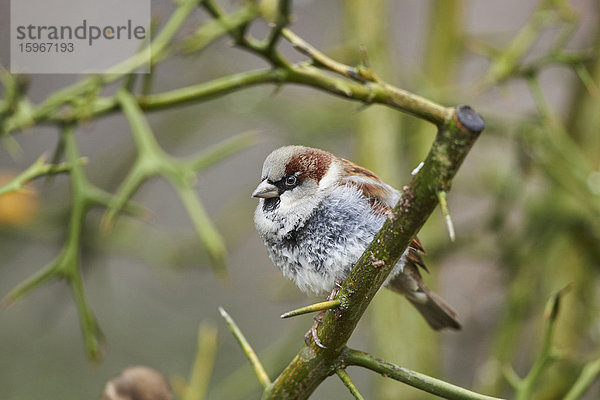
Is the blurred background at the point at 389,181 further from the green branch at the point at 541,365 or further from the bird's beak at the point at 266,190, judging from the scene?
the bird's beak at the point at 266,190

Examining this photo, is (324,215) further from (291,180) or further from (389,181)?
(389,181)

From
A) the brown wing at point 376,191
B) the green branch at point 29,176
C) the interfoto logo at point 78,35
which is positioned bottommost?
the green branch at point 29,176

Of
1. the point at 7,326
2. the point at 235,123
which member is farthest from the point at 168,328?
the point at 235,123

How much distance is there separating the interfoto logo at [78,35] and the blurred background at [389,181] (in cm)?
21

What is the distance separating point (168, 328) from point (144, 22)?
1956 millimetres

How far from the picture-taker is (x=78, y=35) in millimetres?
2797

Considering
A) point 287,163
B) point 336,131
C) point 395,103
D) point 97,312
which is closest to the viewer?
point 395,103

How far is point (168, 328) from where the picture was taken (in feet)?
12.6

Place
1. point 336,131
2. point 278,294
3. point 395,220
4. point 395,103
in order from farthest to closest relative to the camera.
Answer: point 336,131, point 278,294, point 395,103, point 395,220

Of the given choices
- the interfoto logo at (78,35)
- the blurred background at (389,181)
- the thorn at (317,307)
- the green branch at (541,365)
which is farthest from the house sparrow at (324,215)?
the interfoto logo at (78,35)

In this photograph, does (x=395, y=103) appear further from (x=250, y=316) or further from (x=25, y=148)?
(x=25, y=148)

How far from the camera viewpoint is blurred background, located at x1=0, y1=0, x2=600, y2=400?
9.16 ft

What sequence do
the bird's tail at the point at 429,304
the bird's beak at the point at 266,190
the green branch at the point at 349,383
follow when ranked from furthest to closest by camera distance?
the bird's tail at the point at 429,304 < the bird's beak at the point at 266,190 < the green branch at the point at 349,383

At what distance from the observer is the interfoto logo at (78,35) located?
101 inches
